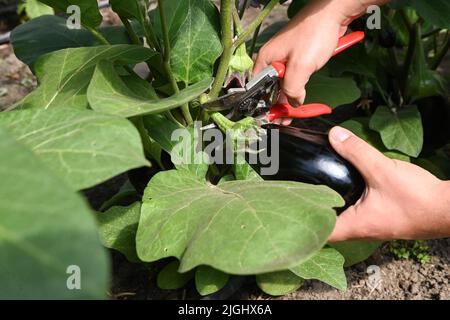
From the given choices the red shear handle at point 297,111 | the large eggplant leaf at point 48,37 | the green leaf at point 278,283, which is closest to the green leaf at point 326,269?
the green leaf at point 278,283

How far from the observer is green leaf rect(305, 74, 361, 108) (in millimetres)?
1033

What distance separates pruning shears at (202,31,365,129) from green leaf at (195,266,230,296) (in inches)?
9.9

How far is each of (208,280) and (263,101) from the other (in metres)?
0.30

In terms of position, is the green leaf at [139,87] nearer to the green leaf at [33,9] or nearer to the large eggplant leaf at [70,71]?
the large eggplant leaf at [70,71]

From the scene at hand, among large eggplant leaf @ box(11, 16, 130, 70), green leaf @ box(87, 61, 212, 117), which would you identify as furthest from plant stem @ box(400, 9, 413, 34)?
green leaf @ box(87, 61, 212, 117)

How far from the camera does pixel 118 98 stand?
1.95ft

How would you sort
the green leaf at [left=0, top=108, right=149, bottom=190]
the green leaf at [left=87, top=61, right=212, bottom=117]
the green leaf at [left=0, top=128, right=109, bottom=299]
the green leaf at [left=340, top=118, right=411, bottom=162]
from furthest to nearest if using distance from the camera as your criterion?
the green leaf at [left=340, top=118, right=411, bottom=162] < the green leaf at [left=87, top=61, right=212, bottom=117] < the green leaf at [left=0, top=108, right=149, bottom=190] < the green leaf at [left=0, top=128, right=109, bottom=299]

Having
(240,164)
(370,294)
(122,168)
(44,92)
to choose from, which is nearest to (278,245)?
(122,168)

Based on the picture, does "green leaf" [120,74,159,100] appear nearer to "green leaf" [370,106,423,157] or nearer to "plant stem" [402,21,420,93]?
"green leaf" [370,106,423,157]

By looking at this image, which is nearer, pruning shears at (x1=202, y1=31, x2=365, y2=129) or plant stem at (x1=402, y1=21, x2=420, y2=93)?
pruning shears at (x1=202, y1=31, x2=365, y2=129)

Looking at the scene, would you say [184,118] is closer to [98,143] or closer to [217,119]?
[217,119]

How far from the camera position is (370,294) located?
102cm

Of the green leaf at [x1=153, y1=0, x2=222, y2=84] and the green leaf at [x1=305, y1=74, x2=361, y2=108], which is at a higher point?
the green leaf at [x1=153, y1=0, x2=222, y2=84]

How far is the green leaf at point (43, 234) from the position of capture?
24 centimetres
